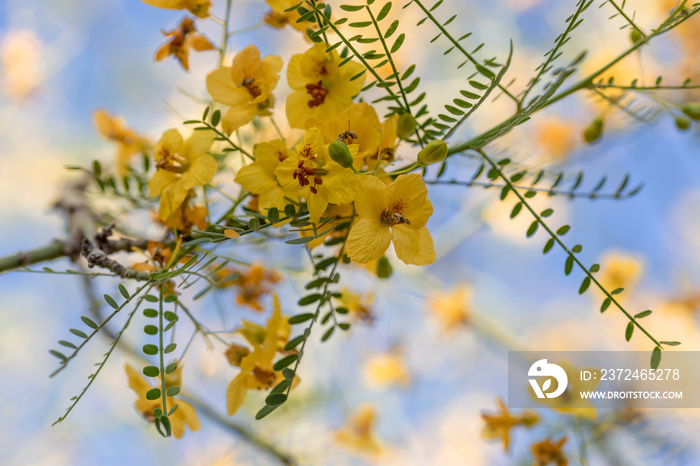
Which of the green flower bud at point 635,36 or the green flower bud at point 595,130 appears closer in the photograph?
the green flower bud at point 635,36

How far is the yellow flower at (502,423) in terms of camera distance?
73 cm

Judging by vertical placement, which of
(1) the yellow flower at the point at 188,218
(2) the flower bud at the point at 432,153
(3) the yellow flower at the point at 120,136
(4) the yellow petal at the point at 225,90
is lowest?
(1) the yellow flower at the point at 188,218

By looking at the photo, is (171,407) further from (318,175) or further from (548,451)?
(548,451)

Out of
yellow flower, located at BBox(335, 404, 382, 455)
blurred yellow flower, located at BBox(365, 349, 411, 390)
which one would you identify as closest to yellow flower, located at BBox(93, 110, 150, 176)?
yellow flower, located at BBox(335, 404, 382, 455)

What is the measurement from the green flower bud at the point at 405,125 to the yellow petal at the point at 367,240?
0.10 m

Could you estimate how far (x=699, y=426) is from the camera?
121 centimetres

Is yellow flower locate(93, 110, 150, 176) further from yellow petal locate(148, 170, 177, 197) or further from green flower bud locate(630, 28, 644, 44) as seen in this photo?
green flower bud locate(630, 28, 644, 44)

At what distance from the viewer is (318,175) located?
0.36 metres

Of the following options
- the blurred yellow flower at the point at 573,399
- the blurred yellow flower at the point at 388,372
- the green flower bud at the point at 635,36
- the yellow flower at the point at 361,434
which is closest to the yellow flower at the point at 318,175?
the green flower bud at the point at 635,36

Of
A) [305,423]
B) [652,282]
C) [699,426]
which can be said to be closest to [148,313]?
[305,423]

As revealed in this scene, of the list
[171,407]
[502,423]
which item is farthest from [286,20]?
[502,423]

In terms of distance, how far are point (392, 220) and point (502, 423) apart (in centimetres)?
51

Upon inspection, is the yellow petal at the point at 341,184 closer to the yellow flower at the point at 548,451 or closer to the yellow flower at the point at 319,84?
the yellow flower at the point at 319,84

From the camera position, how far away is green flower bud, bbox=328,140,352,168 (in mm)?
336
